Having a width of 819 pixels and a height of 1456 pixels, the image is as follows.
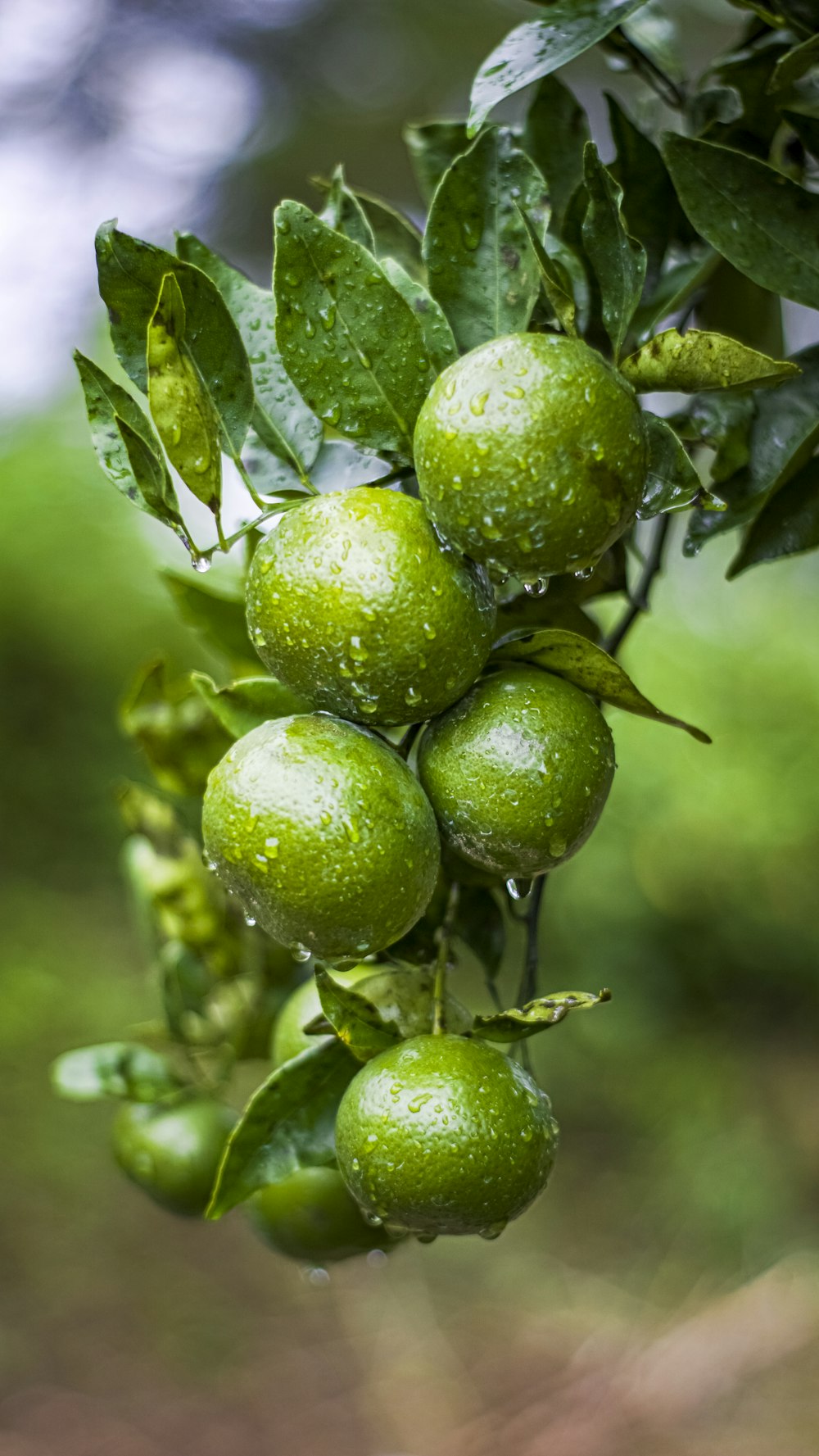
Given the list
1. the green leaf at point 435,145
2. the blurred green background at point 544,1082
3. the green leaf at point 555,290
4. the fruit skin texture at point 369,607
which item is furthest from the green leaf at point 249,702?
the blurred green background at point 544,1082

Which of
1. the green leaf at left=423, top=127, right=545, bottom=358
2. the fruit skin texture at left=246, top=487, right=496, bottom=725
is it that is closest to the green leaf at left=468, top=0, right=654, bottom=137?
the green leaf at left=423, top=127, right=545, bottom=358

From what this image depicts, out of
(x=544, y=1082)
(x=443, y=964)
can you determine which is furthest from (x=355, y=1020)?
(x=544, y=1082)

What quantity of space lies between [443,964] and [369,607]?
15 centimetres

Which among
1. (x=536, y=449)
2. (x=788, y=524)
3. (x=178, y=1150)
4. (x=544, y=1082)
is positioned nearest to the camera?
(x=536, y=449)

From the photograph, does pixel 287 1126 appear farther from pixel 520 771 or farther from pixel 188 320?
pixel 188 320

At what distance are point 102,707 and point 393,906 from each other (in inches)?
85.8

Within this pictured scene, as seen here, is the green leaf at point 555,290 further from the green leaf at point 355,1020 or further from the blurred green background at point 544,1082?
the blurred green background at point 544,1082

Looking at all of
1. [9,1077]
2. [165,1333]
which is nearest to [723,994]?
[165,1333]

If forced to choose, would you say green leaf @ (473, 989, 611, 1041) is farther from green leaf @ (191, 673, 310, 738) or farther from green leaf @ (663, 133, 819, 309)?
green leaf @ (663, 133, 819, 309)

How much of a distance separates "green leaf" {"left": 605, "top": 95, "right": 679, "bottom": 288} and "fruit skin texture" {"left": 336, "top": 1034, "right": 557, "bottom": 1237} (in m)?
0.33

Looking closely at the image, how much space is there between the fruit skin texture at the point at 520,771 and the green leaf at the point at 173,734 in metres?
0.19

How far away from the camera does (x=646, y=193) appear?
45 cm

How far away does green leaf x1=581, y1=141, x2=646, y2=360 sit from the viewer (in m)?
0.32

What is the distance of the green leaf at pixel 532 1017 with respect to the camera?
33 cm
